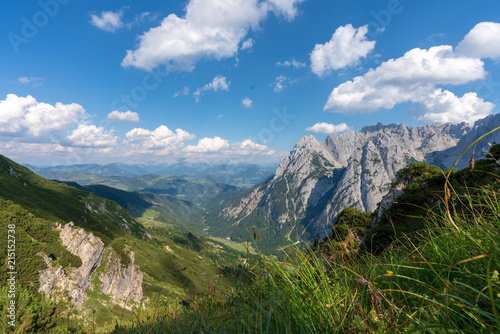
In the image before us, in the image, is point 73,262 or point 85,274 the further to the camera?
point 85,274

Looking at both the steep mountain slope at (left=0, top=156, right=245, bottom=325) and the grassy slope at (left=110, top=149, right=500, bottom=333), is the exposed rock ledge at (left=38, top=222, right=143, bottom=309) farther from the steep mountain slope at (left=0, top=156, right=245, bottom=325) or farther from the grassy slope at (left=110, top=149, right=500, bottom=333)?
the grassy slope at (left=110, top=149, right=500, bottom=333)

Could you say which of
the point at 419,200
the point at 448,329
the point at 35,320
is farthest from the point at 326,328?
the point at 35,320

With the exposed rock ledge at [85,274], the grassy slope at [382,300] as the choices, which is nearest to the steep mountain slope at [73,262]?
the exposed rock ledge at [85,274]

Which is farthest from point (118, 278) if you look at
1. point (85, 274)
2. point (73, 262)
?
point (73, 262)

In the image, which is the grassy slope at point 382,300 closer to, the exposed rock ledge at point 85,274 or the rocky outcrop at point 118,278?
the exposed rock ledge at point 85,274

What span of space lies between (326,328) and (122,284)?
369 feet

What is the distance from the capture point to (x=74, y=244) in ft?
256

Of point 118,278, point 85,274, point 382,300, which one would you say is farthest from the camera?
point 118,278

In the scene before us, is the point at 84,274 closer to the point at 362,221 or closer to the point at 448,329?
the point at 362,221

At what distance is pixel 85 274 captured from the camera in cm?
7769

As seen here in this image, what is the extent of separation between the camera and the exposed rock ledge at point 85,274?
6212 cm

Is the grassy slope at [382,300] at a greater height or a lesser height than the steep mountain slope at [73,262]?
greater

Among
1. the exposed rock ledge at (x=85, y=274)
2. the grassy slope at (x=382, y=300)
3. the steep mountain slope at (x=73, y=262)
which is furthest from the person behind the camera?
the exposed rock ledge at (x=85, y=274)

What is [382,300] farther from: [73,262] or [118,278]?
[118,278]
